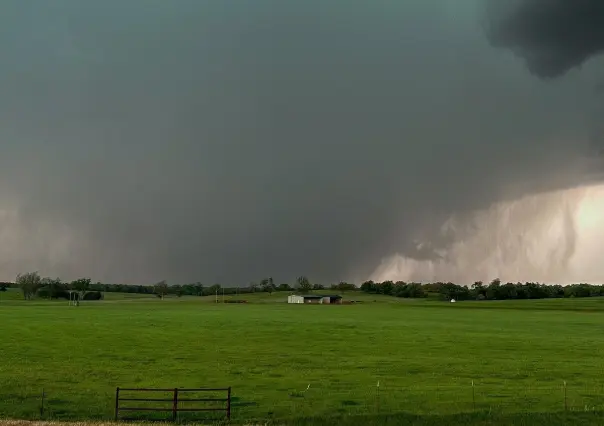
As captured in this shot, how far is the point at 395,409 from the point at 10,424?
21094 millimetres

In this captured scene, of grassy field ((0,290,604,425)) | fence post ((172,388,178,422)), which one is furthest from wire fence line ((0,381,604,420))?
fence post ((172,388,178,422))

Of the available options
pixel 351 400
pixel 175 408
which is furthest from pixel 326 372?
pixel 175 408

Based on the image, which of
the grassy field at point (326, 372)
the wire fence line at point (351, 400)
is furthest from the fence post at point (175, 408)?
the grassy field at point (326, 372)

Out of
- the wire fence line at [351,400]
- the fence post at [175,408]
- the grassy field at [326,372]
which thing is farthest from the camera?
the grassy field at [326,372]

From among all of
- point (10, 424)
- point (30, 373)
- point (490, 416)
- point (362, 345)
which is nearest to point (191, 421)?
point (10, 424)

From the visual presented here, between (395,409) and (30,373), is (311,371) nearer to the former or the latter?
(395,409)

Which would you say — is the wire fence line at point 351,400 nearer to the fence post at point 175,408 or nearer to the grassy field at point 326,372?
the grassy field at point 326,372

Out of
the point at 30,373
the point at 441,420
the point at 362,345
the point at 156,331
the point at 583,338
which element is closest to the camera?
the point at 441,420

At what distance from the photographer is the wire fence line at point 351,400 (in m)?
35.7

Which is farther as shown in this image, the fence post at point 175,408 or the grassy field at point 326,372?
the grassy field at point 326,372

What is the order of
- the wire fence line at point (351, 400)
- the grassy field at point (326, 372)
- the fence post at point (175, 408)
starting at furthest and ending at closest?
the grassy field at point (326, 372) → the wire fence line at point (351, 400) → the fence post at point (175, 408)

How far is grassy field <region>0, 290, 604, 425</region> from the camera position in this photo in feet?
118

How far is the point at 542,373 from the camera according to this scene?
163ft

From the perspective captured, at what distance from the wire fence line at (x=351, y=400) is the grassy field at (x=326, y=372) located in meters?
0.08
